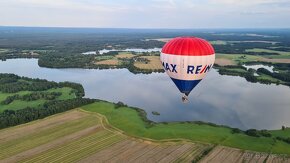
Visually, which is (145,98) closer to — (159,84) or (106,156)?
(159,84)

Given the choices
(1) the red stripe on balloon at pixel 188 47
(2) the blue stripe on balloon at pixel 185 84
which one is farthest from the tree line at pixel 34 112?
(1) the red stripe on balloon at pixel 188 47

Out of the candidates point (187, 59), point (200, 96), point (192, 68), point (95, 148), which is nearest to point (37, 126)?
point (95, 148)

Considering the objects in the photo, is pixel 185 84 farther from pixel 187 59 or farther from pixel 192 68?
pixel 187 59

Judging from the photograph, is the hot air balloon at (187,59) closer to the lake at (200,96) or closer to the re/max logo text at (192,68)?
the re/max logo text at (192,68)

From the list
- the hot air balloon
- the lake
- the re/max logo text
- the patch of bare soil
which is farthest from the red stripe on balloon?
the patch of bare soil

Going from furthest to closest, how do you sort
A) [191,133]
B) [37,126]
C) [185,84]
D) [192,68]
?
[37,126] < [191,133] < [185,84] < [192,68]

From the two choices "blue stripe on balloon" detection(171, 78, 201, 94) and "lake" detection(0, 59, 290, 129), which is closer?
"blue stripe on balloon" detection(171, 78, 201, 94)

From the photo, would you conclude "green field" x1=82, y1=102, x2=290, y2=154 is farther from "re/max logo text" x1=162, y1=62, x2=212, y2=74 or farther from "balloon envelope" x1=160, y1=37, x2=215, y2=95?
"re/max logo text" x1=162, y1=62, x2=212, y2=74
